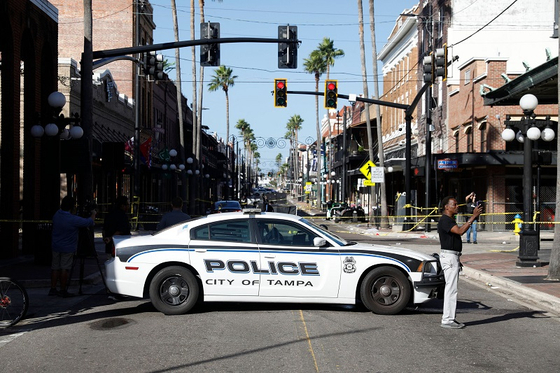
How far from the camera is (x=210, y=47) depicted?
2033 centimetres

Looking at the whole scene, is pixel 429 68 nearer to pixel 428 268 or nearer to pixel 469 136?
pixel 428 268

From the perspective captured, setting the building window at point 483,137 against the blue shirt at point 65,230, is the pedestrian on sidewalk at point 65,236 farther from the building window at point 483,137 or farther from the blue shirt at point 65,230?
the building window at point 483,137

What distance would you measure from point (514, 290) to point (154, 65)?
13.1m

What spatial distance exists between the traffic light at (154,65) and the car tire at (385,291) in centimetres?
1336

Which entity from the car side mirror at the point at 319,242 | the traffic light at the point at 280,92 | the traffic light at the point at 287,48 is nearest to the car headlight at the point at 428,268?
the car side mirror at the point at 319,242

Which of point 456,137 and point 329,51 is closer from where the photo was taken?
point 456,137

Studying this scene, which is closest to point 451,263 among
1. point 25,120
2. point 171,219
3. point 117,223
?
point 171,219

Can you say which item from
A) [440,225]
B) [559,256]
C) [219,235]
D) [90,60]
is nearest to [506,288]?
[559,256]

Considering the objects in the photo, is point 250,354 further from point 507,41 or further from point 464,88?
point 507,41

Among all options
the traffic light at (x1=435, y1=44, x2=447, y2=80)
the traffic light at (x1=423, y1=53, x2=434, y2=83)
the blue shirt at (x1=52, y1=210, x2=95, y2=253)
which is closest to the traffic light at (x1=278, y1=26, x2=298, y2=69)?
the traffic light at (x1=435, y1=44, x2=447, y2=80)

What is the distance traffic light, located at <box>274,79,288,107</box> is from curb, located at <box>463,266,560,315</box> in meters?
12.8

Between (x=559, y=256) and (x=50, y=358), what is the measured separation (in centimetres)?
1086

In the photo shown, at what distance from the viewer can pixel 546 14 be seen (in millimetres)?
44875

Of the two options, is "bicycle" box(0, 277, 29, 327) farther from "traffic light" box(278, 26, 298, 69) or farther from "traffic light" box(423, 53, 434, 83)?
"traffic light" box(423, 53, 434, 83)
